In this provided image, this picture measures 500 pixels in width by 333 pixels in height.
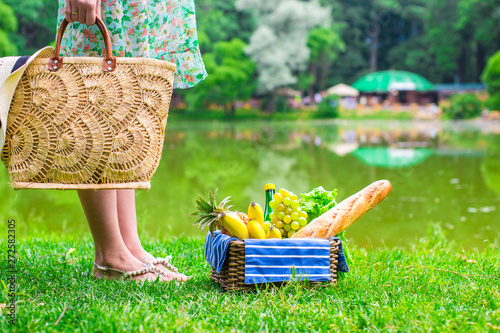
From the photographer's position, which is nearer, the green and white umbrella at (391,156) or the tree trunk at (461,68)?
the green and white umbrella at (391,156)

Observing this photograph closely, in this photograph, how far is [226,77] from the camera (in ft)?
68.1

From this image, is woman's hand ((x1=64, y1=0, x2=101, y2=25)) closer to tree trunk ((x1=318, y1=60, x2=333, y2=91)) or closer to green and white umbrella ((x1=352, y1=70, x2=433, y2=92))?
green and white umbrella ((x1=352, y1=70, x2=433, y2=92))

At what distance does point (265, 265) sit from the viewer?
1.43 metres

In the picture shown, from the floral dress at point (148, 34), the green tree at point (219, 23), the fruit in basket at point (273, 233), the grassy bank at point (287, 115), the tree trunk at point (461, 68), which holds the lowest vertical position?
the grassy bank at point (287, 115)

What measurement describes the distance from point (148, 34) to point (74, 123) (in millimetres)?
443

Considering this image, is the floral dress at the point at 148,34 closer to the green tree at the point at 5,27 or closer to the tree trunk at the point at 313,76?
the green tree at the point at 5,27

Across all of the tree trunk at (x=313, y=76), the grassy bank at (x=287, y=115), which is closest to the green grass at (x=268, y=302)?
the grassy bank at (x=287, y=115)

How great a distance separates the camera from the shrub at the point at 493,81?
51.2 feet

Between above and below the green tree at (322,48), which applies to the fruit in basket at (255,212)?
below

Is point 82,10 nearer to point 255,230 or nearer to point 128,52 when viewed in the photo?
point 128,52

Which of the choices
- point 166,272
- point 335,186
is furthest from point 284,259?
point 335,186

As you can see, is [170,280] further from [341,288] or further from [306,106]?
[306,106]

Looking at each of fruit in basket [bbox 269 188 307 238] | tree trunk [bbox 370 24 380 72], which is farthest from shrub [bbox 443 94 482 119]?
fruit in basket [bbox 269 188 307 238]

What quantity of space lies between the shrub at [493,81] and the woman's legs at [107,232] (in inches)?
625
